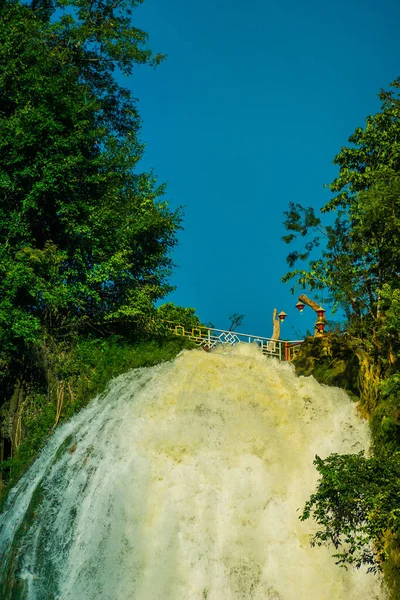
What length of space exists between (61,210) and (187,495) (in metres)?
10.4

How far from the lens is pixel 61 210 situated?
65.6 feet

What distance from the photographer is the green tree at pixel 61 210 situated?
746 inches

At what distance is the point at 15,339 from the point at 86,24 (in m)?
13.6

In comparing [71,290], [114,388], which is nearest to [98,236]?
[71,290]

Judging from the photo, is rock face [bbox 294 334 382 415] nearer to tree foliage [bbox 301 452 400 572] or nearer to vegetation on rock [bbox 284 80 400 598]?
vegetation on rock [bbox 284 80 400 598]

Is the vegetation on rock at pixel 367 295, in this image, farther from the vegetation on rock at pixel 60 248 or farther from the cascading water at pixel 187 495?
the vegetation on rock at pixel 60 248

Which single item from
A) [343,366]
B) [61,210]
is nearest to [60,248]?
[61,210]

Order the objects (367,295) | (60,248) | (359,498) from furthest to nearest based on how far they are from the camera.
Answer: (60,248) → (367,295) → (359,498)

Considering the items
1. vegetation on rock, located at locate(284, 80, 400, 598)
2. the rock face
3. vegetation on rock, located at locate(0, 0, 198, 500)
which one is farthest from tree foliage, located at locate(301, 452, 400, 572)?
vegetation on rock, located at locate(0, 0, 198, 500)

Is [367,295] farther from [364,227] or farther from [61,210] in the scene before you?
[61,210]

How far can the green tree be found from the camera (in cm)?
Result: 1895

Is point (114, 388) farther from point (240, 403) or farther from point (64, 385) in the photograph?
point (240, 403)

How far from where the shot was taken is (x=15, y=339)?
18797 millimetres

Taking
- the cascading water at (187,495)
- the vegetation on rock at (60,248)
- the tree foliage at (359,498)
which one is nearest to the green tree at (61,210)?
the vegetation on rock at (60,248)
